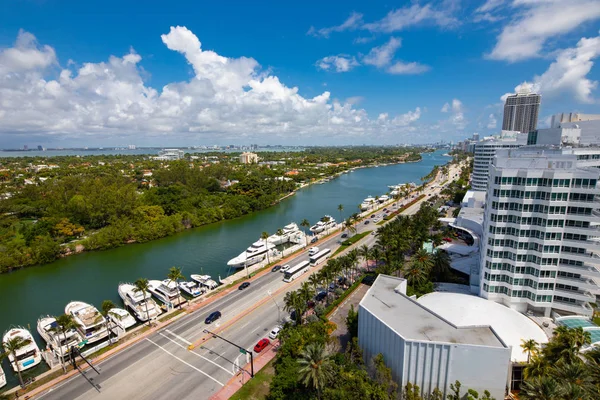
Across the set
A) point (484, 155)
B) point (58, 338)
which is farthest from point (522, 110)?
point (58, 338)

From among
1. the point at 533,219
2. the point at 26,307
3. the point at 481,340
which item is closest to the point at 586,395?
the point at 481,340

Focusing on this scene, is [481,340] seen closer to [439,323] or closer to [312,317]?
[439,323]

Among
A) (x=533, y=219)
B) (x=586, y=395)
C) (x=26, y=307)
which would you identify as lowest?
(x=26, y=307)

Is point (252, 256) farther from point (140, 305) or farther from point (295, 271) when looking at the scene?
point (140, 305)

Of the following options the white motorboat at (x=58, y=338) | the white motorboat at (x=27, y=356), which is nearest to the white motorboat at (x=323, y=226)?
the white motorboat at (x=58, y=338)

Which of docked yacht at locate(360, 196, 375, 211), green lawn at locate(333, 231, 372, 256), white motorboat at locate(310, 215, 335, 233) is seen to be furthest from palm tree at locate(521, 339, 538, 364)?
docked yacht at locate(360, 196, 375, 211)

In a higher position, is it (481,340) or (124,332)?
(481,340)
